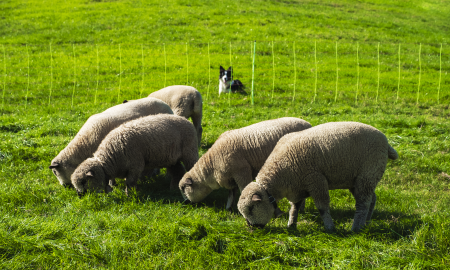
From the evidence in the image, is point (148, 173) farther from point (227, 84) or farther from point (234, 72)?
point (234, 72)

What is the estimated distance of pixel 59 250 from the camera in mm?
4129

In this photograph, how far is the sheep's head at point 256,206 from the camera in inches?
186

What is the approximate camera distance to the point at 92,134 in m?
7.21

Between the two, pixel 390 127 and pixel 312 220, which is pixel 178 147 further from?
pixel 390 127

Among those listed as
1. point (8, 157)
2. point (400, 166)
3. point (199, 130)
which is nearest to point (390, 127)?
point (400, 166)

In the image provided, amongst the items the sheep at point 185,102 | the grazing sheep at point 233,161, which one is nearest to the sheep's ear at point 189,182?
the grazing sheep at point 233,161

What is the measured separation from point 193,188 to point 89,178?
1.77 m

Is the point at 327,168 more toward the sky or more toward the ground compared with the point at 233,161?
more toward the sky

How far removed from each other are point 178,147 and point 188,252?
2.96 m

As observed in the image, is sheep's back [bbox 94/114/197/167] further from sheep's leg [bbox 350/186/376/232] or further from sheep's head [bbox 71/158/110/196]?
sheep's leg [bbox 350/186/376/232]

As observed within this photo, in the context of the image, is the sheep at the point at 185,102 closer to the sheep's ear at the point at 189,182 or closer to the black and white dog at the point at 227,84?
the sheep's ear at the point at 189,182

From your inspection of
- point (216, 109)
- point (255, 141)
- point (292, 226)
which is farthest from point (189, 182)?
point (216, 109)

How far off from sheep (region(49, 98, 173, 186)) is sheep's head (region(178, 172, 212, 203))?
2.30 meters

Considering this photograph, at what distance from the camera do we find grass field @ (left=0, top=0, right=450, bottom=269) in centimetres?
411
